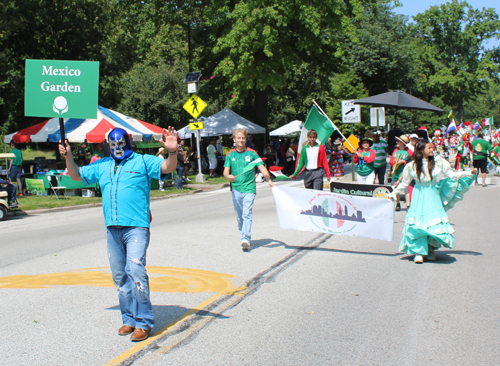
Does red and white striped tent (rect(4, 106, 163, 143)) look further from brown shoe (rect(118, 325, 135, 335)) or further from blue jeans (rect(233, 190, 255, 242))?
brown shoe (rect(118, 325, 135, 335))

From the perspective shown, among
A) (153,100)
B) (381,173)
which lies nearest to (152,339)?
(381,173)

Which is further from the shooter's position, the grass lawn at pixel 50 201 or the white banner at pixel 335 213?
the grass lawn at pixel 50 201

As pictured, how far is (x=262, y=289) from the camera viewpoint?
20.6ft

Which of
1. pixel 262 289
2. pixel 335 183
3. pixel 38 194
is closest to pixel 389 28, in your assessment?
pixel 38 194

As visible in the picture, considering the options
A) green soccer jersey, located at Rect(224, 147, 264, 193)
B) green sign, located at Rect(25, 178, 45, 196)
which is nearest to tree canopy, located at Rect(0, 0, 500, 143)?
green sign, located at Rect(25, 178, 45, 196)

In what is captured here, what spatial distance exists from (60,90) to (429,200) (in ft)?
20.5

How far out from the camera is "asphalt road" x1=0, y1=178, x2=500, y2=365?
4.36m

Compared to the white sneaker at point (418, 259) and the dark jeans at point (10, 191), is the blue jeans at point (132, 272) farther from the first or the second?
the dark jeans at point (10, 191)

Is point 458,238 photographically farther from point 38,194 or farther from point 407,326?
point 38,194

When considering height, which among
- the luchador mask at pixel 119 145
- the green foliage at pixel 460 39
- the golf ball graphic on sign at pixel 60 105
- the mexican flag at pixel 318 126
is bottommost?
the luchador mask at pixel 119 145

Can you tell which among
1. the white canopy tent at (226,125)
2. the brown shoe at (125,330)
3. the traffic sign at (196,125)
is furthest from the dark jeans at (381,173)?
the white canopy tent at (226,125)

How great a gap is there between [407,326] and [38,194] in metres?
16.0

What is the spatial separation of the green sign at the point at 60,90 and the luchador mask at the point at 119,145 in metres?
4.48

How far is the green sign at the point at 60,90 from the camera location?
9.32 m
